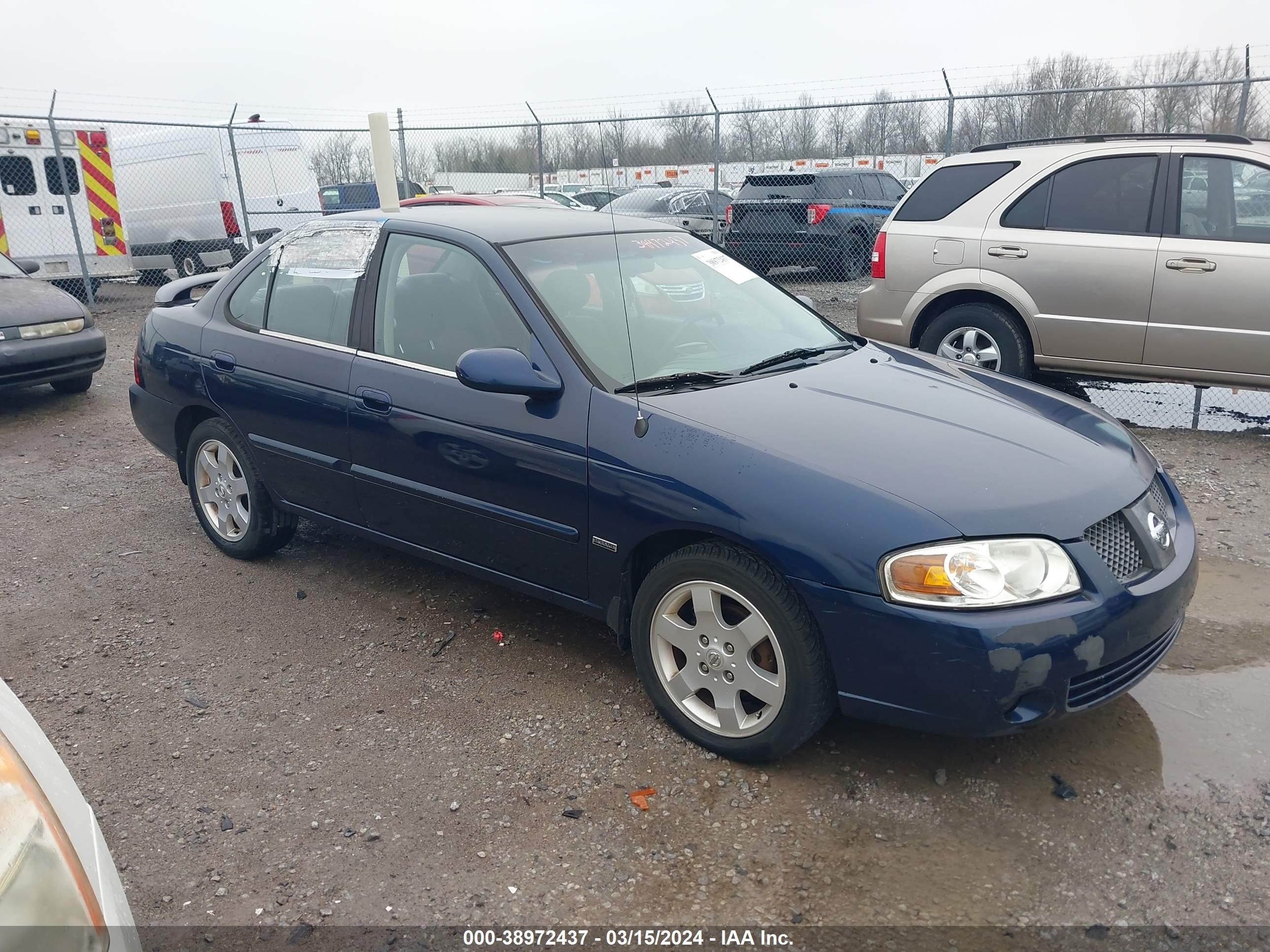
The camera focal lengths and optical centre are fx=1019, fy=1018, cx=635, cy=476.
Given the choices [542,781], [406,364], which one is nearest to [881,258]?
[406,364]

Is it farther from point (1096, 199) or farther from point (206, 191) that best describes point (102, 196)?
point (1096, 199)

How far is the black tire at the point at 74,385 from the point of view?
842cm

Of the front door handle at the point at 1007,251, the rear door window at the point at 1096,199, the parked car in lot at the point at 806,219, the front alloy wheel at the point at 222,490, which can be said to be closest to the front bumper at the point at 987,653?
the front alloy wheel at the point at 222,490

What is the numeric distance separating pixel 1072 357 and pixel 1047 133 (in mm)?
5375

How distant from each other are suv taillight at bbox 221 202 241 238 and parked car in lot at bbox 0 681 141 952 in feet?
49.1

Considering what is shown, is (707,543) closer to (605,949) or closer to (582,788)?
(582,788)

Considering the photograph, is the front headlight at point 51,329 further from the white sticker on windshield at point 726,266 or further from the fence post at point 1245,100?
the fence post at point 1245,100

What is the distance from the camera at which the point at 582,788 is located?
3125 millimetres

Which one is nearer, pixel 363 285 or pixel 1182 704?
pixel 1182 704

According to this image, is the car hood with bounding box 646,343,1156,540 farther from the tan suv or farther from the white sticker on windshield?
the tan suv

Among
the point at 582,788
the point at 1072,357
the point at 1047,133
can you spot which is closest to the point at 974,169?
the point at 1072,357

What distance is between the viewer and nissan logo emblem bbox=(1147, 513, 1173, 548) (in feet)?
10.2

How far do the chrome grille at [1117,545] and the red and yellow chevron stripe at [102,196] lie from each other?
1448 cm

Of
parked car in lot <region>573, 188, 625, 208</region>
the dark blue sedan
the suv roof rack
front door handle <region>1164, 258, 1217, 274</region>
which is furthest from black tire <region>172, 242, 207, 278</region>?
front door handle <region>1164, 258, 1217, 274</region>
